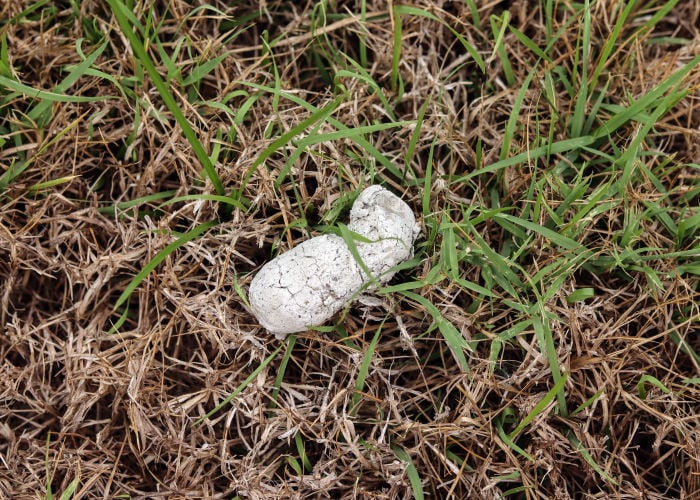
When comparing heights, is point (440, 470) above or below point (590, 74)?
below

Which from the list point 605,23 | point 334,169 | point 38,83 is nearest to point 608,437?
point 334,169

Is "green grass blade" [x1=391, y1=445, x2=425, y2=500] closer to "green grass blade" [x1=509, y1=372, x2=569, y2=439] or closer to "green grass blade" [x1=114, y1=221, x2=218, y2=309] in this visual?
"green grass blade" [x1=509, y1=372, x2=569, y2=439]

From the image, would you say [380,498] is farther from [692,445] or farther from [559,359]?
[692,445]

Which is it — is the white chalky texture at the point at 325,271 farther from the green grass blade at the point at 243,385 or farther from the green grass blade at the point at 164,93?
the green grass blade at the point at 164,93

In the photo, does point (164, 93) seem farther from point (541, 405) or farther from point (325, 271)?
point (541, 405)

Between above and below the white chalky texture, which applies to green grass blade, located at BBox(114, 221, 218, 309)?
above

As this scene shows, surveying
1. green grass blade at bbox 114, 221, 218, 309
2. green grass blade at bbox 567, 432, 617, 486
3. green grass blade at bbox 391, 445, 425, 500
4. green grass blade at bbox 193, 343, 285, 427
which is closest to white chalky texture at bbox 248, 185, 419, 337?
green grass blade at bbox 193, 343, 285, 427
